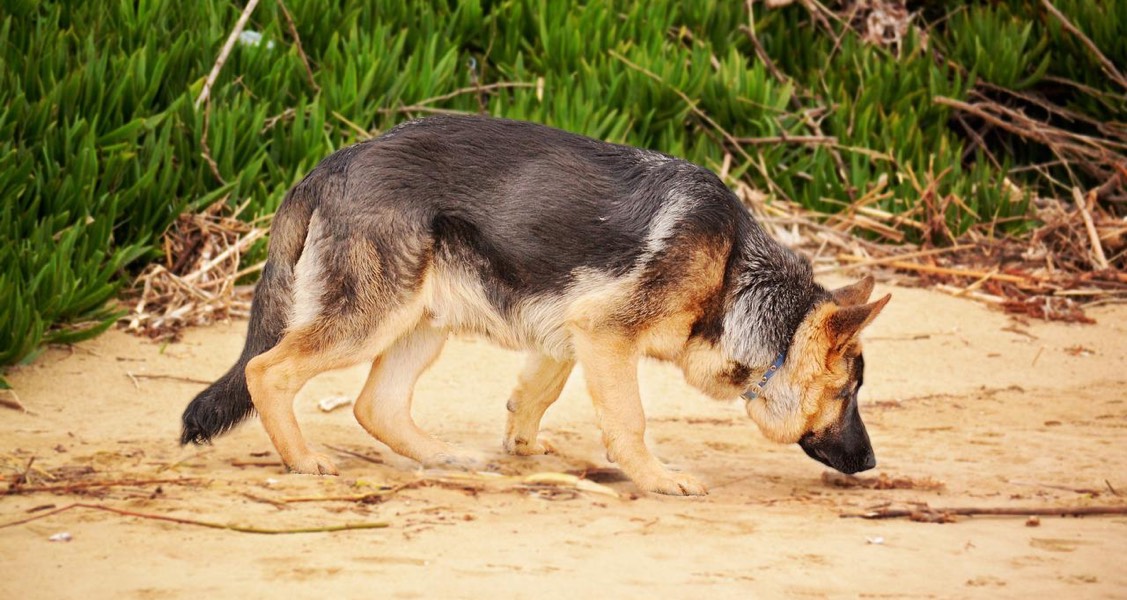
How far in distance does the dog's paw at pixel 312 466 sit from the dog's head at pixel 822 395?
1.83 metres

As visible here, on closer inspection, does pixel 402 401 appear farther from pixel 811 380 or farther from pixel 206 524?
pixel 811 380

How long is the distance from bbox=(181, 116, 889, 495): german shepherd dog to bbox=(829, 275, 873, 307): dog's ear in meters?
0.01

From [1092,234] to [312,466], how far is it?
6398mm

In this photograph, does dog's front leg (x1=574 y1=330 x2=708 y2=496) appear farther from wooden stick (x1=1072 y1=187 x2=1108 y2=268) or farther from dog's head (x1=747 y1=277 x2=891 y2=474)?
wooden stick (x1=1072 y1=187 x2=1108 y2=268)

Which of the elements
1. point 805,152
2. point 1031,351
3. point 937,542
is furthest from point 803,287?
point 805,152

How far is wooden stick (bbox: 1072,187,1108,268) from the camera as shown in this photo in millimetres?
8961

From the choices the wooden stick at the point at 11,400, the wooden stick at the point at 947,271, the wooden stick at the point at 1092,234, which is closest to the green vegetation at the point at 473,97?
the wooden stick at the point at 11,400

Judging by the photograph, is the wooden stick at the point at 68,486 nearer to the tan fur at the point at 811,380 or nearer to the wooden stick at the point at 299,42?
the tan fur at the point at 811,380

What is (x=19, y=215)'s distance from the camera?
6805 millimetres

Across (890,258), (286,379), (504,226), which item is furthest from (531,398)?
(890,258)

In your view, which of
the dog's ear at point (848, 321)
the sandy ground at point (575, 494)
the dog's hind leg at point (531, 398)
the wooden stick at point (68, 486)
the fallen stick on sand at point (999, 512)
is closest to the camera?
the sandy ground at point (575, 494)

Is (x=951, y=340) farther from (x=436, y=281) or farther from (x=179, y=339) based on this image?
(x=179, y=339)

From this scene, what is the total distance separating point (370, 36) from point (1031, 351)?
5152 mm

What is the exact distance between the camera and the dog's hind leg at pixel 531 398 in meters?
5.78
